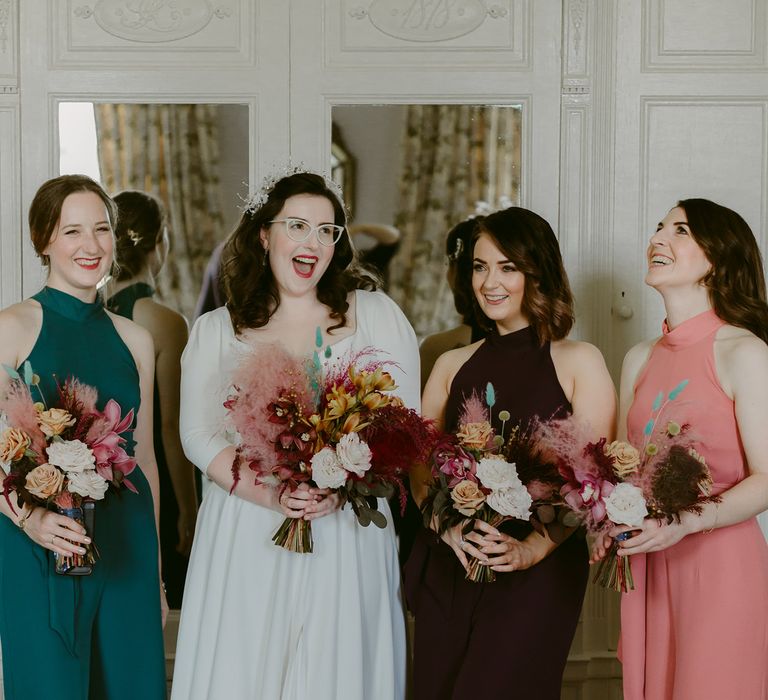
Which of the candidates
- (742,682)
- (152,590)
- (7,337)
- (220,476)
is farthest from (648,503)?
(7,337)

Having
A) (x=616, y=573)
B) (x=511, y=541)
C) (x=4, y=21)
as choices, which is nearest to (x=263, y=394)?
(x=511, y=541)

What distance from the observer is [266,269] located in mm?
3092

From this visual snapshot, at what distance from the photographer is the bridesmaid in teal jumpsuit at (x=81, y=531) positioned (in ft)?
8.93

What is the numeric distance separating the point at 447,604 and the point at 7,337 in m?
1.54

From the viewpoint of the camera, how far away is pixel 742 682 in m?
2.59

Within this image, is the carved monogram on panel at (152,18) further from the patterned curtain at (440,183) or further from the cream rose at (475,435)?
the cream rose at (475,435)

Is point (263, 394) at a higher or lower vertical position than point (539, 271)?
lower

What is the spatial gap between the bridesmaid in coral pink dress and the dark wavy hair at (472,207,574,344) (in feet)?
0.96

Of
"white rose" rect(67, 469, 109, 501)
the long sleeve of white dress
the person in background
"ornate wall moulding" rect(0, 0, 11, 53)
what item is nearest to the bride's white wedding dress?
the long sleeve of white dress

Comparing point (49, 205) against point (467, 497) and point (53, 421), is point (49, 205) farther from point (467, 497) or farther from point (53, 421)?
point (467, 497)

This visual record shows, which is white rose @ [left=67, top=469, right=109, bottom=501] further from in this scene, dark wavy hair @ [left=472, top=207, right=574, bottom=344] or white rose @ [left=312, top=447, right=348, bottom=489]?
dark wavy hair @ [left=472, top=207, right=574, bottom=344]

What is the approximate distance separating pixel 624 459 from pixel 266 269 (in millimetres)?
1333

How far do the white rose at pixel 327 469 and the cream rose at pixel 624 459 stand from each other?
2.26ft

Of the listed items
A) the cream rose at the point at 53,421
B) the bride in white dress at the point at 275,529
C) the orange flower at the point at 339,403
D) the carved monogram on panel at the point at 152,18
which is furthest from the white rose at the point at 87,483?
the carved monogram on panel at the point at 152,18
